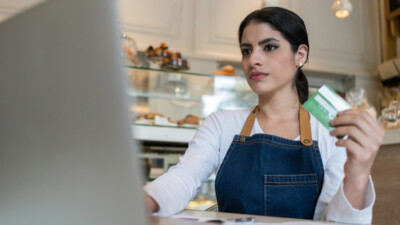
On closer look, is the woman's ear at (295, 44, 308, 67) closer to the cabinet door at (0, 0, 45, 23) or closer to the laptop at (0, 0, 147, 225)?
the laptop at (0, 0, 147, 225)

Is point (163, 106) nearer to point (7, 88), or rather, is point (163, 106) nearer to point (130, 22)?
point (130, 22)

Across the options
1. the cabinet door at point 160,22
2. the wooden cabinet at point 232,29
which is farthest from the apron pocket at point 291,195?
the cabinet door at point 160,22

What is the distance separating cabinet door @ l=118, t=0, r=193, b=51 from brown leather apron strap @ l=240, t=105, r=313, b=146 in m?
1.54

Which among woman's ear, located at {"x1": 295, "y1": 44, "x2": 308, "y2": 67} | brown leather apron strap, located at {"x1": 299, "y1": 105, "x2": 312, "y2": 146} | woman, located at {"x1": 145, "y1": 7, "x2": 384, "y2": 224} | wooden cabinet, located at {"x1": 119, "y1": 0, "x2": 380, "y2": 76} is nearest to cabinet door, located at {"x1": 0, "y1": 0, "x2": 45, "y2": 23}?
wooden cabinet, located at {"x1": 119, "y1": 0, "x2": 380, "y2": 76}

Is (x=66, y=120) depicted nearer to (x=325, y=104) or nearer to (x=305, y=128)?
(x=325, y=104)

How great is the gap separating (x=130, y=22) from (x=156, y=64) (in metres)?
0.45

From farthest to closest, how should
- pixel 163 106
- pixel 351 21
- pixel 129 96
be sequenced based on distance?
pixel 351 21 < pixel 163 106 < pixel 129 96

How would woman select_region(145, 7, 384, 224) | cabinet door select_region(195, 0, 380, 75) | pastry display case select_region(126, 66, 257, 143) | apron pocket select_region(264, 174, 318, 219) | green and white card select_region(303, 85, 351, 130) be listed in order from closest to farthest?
green and white card select_region(303, 85, 351, 130), woman select_region(145, 7, 384, 224), apron pocket select_region(264, 174, 318, 219), pastry display case select_region(126, 66, 257, 143), cabinet door select_region(195, 0, 380, 75)

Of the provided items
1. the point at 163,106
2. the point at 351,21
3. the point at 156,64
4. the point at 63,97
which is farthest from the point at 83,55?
the point at 351,21

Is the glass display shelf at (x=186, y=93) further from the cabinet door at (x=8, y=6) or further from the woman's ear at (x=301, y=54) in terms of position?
the cabinet door at (x=8, y=6)

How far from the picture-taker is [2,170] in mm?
267

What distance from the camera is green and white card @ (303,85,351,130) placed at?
567 mm

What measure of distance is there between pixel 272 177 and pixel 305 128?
0.18m

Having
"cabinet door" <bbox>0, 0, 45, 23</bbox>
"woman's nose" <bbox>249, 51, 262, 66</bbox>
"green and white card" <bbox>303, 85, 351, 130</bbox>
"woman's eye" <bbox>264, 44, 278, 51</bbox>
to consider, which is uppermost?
"cabinet door" <bbox>0, 0, 45, 23</bbox>
